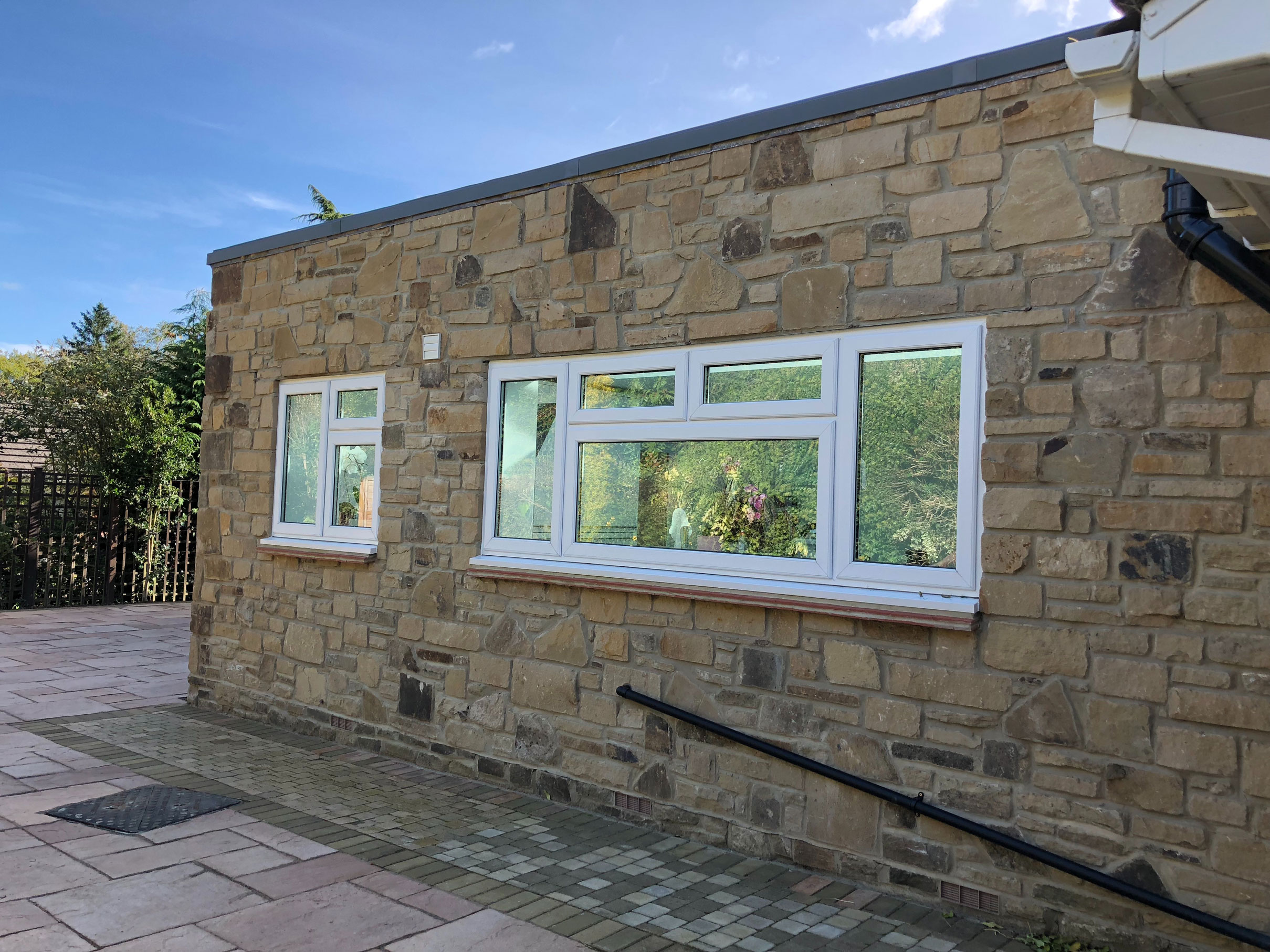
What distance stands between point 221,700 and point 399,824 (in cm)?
313

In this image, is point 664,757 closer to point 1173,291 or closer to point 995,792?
point 995,792

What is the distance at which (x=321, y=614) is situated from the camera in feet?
20.5

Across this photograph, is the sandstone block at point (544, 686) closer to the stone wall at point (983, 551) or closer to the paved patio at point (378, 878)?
the stone wall at point (983, 551)

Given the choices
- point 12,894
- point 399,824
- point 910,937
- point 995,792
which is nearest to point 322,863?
point 399,824

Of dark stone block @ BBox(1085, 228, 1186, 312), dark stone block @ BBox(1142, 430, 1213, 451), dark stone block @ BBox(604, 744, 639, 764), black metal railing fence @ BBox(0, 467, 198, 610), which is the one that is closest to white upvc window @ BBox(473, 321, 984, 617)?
dark stone block @ BBox(1085, 228, 1186, 312)

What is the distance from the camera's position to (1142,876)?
3.21 metres

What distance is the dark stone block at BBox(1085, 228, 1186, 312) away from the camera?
327 cm

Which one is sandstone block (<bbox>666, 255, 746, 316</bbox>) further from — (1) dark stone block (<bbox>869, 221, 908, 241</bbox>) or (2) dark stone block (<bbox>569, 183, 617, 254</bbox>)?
(1) dark stone block (<bbox>869, 221, 908, 241</bbox>)

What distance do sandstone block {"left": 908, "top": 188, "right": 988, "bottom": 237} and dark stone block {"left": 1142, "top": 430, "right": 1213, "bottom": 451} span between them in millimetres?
1068

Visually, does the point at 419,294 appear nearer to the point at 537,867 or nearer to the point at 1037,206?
the point at 537,867

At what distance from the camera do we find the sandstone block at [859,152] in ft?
13.0

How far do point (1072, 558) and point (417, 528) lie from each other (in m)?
3.74

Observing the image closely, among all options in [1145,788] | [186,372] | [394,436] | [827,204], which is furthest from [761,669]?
[186,372]

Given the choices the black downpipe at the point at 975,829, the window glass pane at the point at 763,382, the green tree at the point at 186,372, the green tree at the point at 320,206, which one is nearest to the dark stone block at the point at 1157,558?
the black downpipe at the point at 975,829
